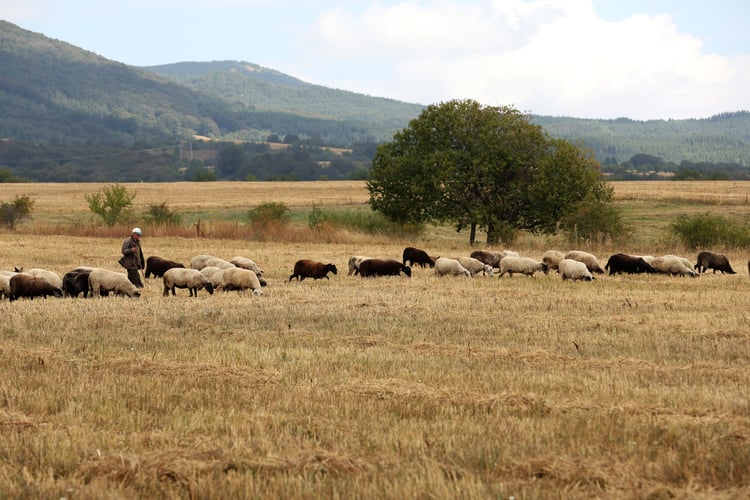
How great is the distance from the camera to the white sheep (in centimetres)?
2269

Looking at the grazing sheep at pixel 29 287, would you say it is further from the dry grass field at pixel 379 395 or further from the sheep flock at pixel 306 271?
the dry grass field at pixel 379 395

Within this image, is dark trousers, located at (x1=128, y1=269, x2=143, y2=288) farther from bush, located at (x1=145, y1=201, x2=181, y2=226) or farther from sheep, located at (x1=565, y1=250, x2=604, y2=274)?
bush, located at (x1=145, y1=201, x2=181, y2=226)

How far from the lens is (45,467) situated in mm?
7547

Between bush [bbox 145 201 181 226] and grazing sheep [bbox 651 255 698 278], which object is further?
bush [bbox 145 201 181 226]

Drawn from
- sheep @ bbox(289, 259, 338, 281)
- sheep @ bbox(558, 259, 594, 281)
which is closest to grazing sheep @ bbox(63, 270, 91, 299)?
sheep @ bbox(289, 259, 338, 281)

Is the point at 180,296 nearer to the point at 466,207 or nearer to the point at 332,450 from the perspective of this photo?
the point at 332,450

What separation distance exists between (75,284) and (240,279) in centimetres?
411

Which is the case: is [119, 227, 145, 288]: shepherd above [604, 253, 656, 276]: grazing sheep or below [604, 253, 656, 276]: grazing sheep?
above

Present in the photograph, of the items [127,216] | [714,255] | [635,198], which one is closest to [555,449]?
[714,255]

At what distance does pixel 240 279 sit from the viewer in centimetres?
2231

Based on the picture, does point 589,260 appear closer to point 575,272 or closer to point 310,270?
point 575,272

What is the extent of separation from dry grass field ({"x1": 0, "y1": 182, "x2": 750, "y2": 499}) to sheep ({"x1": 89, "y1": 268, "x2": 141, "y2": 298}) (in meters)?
0.84

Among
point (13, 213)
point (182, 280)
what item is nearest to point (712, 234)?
point (182, 280)

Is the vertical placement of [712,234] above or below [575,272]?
above
